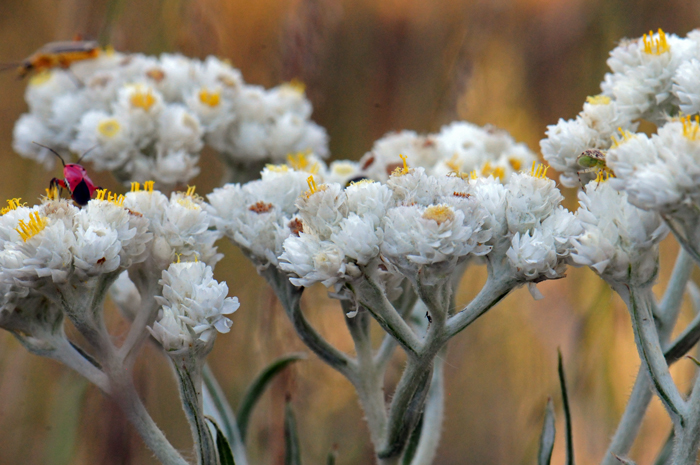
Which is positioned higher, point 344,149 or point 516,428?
point 344,149

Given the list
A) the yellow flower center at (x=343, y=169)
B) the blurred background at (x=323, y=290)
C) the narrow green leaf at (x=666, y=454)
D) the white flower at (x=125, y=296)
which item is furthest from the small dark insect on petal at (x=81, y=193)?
the narrow green leaf at (x=666, y=454)

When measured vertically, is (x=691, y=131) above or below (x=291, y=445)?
above

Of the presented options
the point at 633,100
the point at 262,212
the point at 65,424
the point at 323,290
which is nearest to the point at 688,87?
the point at 633,100

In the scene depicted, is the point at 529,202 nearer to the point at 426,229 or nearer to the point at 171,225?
the point at 426,229

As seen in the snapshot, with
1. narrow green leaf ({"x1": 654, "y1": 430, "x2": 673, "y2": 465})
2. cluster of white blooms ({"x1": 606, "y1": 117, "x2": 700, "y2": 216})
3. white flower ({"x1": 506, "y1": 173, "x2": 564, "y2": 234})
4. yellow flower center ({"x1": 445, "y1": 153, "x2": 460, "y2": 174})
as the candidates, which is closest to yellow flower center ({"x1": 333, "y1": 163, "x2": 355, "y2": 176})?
yellow flower center ({"x1": 445, "y1": 153, "x2": 460, "y2": 174})

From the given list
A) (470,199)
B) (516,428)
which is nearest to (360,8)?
(516,428)

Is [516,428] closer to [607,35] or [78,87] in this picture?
[607,35]
